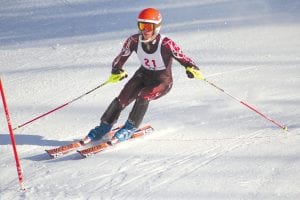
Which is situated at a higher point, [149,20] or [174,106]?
[149,20]

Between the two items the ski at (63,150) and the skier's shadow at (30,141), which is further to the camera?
the skier's shadow at (30,141)

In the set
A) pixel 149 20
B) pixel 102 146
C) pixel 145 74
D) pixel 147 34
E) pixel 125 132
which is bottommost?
pixel 102 146

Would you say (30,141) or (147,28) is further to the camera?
(30,141)

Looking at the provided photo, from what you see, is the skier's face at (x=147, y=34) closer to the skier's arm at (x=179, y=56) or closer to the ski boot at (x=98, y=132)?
the skier's arm at (x=179, y=56)

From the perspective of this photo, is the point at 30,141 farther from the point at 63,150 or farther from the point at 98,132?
the point at 98,132

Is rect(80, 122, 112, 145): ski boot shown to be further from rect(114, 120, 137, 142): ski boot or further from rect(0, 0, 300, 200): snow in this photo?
rect(0, 0, 300, 200): snow

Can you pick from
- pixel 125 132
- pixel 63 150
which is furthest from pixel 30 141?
pixel 125 132

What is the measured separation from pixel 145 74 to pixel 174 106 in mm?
1264

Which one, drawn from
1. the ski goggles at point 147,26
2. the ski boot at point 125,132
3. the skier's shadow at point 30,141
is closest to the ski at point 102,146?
the ski boot at point 125,132

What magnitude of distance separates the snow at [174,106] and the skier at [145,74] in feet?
1.06

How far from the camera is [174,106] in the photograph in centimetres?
820

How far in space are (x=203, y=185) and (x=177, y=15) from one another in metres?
8.79

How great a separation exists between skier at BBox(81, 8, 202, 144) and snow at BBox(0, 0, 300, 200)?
0.32m

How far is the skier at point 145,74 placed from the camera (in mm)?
6734
